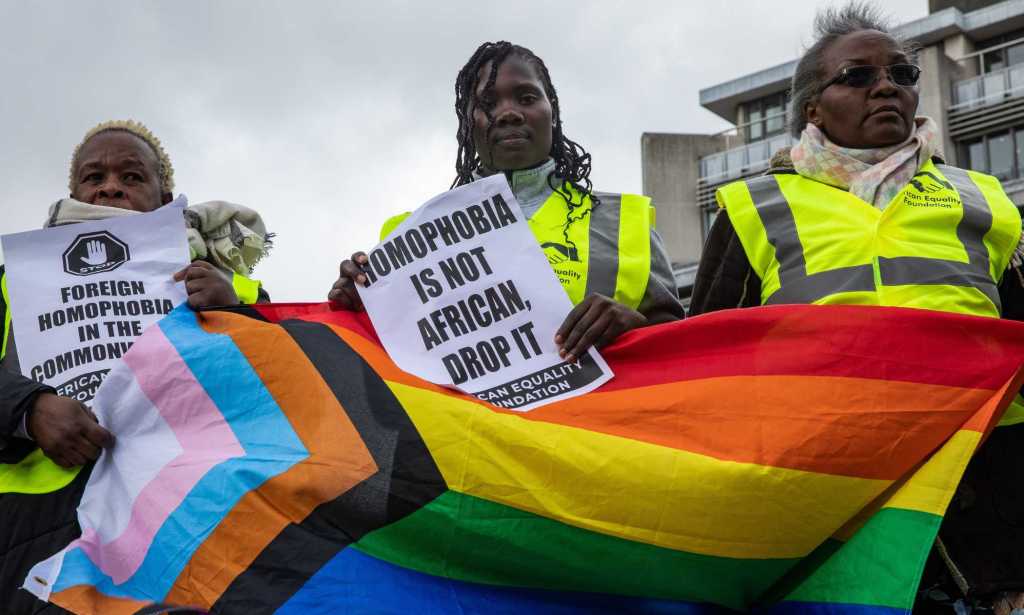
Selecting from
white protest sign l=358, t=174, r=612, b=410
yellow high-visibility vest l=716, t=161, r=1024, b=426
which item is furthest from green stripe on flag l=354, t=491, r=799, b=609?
yellow high-visibility vest l=716, t=161, r=1024, b=426

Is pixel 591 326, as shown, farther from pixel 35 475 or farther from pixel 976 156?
pixel 976 156

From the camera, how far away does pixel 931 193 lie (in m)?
3.62

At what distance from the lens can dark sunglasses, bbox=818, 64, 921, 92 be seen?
3803mm

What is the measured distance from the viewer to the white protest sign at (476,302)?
350cm

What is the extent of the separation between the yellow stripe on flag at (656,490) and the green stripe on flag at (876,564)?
2.1 inches

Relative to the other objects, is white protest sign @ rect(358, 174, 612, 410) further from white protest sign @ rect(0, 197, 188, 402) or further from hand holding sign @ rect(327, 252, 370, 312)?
white protest sign @ rect(0, 197, 188, 402)

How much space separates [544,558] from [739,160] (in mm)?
32046

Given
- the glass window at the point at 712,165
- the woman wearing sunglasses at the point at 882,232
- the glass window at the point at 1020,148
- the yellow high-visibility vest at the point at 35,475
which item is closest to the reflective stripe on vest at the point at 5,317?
the yellow high-visibility vest at the point at 35,475

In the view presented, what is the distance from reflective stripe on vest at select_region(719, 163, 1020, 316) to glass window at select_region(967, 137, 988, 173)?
2877 cm

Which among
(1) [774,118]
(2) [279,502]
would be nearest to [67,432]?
(2) [279,502]

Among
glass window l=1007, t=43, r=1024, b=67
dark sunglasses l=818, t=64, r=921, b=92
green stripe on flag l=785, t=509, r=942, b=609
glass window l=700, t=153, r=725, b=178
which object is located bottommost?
green stripe on flag l=785, t=509, r=942, b=609

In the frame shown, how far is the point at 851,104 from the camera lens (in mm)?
3830

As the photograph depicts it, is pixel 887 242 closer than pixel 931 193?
Yes

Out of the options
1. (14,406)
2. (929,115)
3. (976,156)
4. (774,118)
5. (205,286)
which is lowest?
(14,406)
